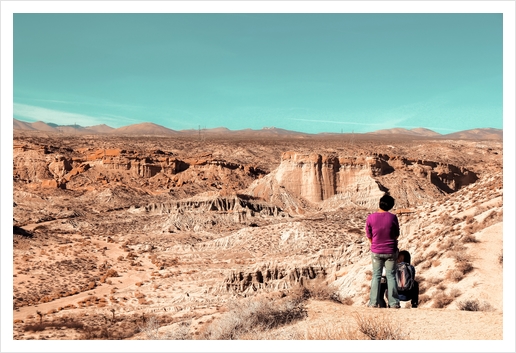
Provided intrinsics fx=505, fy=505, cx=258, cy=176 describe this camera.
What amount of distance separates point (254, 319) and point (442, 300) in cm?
359

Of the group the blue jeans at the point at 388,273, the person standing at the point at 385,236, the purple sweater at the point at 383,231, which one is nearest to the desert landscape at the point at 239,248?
the blue jeans at the point at 388,273

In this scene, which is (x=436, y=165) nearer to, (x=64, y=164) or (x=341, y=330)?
(x=64, y=164)

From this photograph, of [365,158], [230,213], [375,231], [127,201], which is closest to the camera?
[375,231]

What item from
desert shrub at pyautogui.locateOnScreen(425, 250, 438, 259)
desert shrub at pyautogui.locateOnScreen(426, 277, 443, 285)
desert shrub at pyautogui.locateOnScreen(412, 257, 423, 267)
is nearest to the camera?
desert shrub at pyautogui.locateOnScreen(426, 277, 443, 285)

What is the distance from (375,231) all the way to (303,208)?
44762 millimetres

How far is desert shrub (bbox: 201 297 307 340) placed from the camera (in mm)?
9070

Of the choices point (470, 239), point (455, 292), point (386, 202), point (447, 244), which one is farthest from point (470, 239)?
Answer: point (386, 202)

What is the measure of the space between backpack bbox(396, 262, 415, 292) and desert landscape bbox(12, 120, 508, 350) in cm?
71

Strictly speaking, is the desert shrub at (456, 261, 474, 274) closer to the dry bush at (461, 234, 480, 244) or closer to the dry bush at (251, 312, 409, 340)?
the dry bush at (461, 234, 480, 244)

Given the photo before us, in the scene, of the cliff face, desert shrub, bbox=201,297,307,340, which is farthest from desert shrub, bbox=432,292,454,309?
the cliff face

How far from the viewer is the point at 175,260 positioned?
3394 cm

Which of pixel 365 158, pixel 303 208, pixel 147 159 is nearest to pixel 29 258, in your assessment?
pixel 303 208

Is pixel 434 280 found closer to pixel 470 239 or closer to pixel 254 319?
pixel 470 239

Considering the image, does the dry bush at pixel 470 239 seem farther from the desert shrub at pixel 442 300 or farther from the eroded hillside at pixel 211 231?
the desert shrub at pixel 442 300
